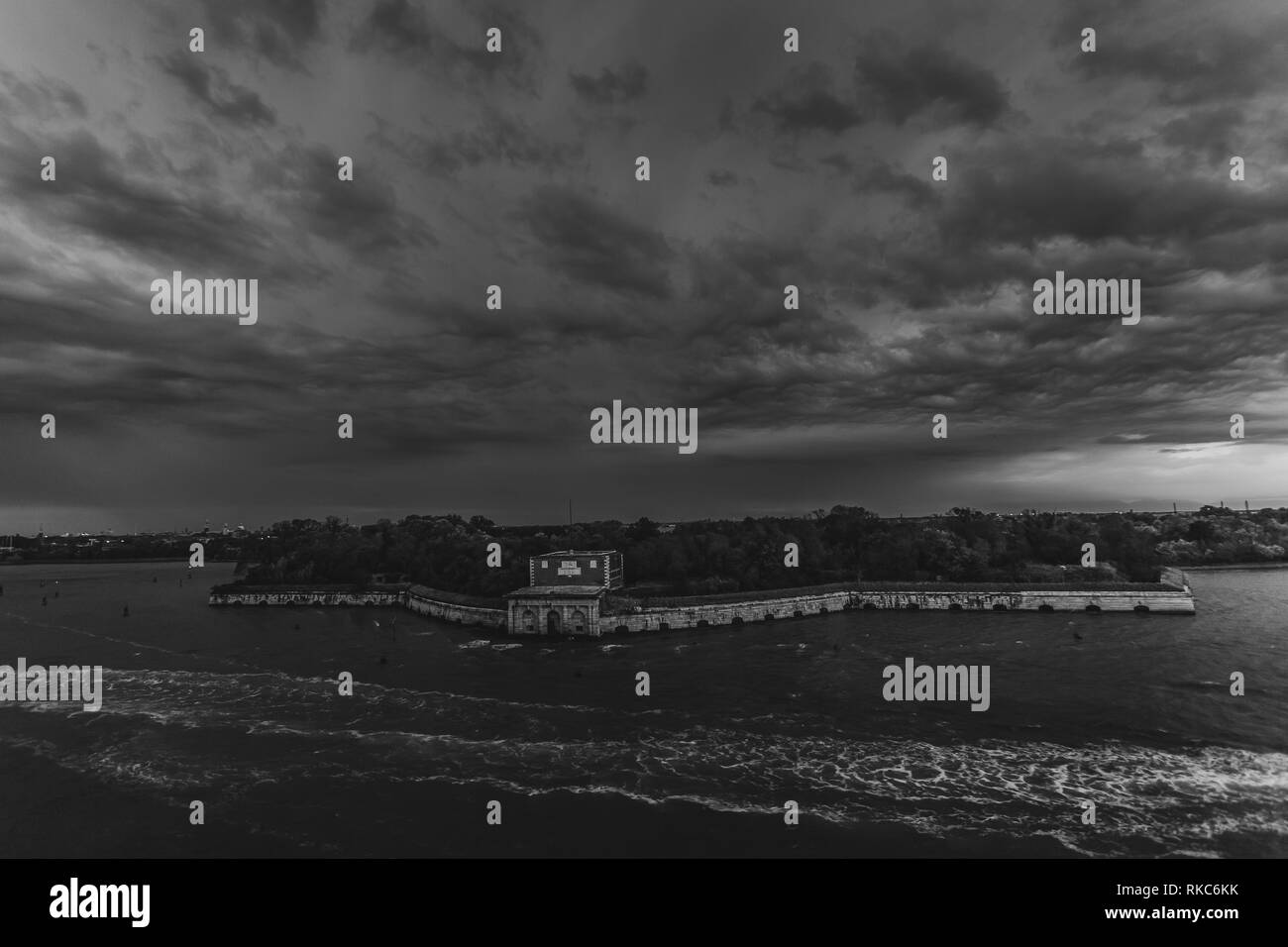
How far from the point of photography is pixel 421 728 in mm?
38531

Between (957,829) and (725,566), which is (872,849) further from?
(725,566)

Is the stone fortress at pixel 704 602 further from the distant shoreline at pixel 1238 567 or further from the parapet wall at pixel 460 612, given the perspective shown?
the distant shoreline at pixel 1238 567

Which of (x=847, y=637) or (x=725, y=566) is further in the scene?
(x=725, y=566)

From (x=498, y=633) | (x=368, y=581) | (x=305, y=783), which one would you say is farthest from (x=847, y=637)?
(x=368, y=581)

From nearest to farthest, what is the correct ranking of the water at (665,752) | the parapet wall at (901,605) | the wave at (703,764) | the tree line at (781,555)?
the water at (665,752)
the wave at (703,764)
the parapet wall at (901,605)
the tree line at (781,555)

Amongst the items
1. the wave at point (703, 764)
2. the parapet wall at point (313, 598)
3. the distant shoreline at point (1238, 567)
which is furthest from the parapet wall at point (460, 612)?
the distant shoreline at point (1238, 567)

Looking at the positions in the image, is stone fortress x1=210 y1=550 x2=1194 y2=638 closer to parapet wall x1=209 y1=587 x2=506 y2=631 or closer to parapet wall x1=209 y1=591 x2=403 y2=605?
parapet wall x1=209 y1=587 x2=506 y2=631

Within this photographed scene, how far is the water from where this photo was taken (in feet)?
81.4

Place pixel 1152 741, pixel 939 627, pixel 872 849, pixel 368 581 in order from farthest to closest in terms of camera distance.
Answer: pixel 368 581 < pixel 939 627 < pixel 1152 741 < pixel 872 849

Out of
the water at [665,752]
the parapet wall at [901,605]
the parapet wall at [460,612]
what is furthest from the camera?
the parapet wall at [460,612]

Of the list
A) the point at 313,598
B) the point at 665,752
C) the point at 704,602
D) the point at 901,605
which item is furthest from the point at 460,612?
the point at 901,605

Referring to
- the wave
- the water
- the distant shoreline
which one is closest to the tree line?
the distant shoreline

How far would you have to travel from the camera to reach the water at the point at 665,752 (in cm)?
2480

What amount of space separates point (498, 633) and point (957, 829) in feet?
187
